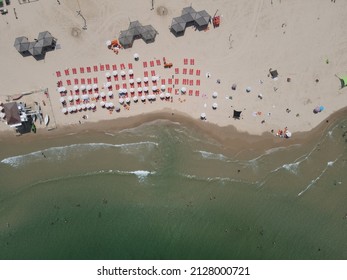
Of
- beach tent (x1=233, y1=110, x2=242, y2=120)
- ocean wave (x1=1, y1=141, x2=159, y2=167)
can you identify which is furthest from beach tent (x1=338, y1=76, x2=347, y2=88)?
ocean wave (x1=1, y1=141, x2=159, y2=167)

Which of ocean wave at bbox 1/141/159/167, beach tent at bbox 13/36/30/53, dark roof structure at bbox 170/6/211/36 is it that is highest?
dark roof structure at bbox 170/6/211/36

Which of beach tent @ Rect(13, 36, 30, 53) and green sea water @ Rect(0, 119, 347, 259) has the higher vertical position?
beach tent @ Rect(13, 36, 30, 53)

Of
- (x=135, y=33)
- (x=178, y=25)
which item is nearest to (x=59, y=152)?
(x=135, y=33)

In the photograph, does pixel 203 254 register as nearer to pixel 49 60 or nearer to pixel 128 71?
pixel 128 71

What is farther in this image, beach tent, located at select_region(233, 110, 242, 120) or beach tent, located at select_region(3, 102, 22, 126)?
beach tent, located at select_region(233, 110, 242, 120)

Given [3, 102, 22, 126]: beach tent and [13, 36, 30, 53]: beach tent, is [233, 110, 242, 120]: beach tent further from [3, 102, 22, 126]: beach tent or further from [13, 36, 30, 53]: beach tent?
[13, 36, 30, 53]: beach tent

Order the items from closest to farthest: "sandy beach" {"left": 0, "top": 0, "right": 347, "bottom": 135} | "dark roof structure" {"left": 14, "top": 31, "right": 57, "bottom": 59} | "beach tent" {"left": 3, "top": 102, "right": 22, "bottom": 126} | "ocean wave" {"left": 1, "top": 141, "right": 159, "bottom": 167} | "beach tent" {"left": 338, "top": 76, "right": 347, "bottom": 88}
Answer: "beach tent" {"left": 3, "top": 102, "right": 22, "bottom": 126}
"dark roof structure" {"left": 14, "top": 31, "right": 57, "bottom": 59}
"beach tent" {"left": 338, "top": 76, "right": 347, "bottom": 88}
"sandy beach" {"left": 0, "top": 0, "right": 347, "bottom": 135}
"ocean wave" {"left": 1, "top": 141, "right": 159, "bottom": 167}
